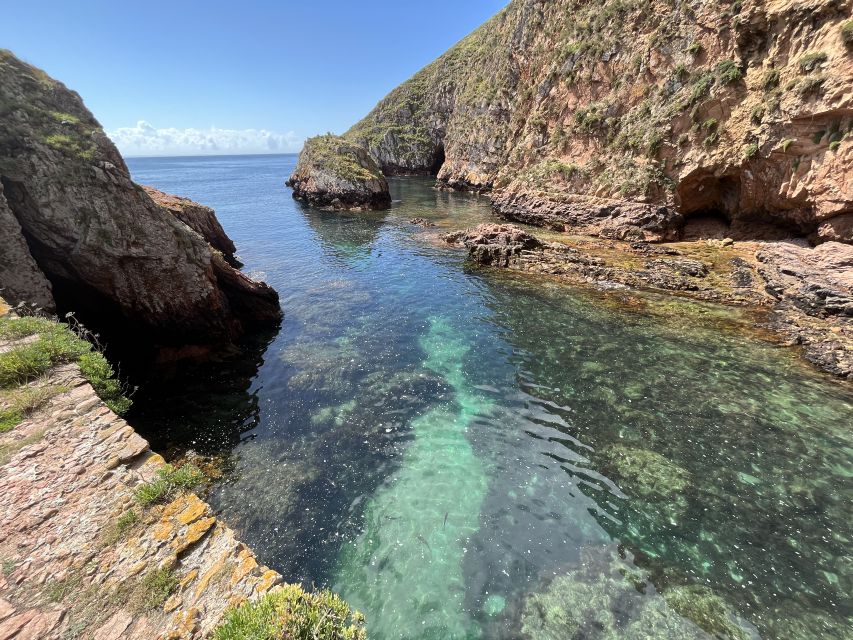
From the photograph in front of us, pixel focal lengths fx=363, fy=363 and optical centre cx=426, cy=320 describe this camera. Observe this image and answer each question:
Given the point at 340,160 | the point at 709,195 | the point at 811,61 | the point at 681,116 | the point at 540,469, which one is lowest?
the point at 540,469

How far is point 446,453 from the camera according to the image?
12.9 meters

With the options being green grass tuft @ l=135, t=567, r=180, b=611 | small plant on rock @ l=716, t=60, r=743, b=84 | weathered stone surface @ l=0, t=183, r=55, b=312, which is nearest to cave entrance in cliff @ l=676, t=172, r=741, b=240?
small plant on rock @ l=716, t=60, r=743, b=84

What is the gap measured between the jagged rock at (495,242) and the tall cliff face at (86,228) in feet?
73.9

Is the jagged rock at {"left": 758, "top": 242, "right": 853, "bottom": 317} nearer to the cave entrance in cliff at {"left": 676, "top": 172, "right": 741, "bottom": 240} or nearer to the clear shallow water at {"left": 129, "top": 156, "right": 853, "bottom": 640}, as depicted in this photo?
the clear shallow water at {"left": 129, "top": 156, "right": 853, "bottom": 640}

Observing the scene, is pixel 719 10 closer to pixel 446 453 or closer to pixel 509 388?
pixel 509 388

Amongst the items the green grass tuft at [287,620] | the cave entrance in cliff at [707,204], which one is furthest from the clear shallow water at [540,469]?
the cave entrance in cliff at [707,204]

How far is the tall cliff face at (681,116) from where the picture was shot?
25031 millimetres

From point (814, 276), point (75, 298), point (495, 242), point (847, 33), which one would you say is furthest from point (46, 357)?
point (847, 33)

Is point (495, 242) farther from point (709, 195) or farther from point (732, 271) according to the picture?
point (709, 195)

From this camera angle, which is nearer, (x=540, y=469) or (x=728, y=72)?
(x=540, y=469)

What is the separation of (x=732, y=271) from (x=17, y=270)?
3950 centimetres

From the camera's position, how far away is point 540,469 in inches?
478

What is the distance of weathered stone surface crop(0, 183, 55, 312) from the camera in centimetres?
1184

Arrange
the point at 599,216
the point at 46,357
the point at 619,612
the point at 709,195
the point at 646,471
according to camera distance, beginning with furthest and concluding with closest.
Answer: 1. the point at 599,216
2. the point at 709,195
3. the point at 646,471
4. the point at 46,357
5. the point at 619,612
